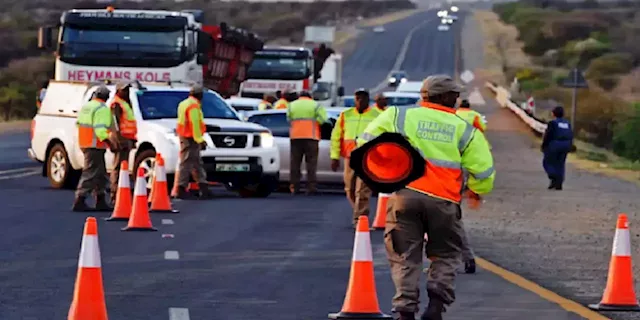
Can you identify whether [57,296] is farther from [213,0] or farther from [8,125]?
[213,0]

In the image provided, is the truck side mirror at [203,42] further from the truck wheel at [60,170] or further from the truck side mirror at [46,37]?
the truck wheel at [60,170]

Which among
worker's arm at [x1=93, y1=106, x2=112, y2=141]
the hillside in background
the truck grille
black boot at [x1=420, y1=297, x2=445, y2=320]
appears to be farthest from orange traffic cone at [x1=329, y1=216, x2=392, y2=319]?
the hillside in background

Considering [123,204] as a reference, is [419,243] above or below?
above

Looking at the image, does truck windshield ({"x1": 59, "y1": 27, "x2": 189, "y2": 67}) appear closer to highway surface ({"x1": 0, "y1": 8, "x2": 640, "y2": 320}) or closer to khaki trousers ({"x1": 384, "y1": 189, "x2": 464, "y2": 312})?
highway surface ({"x1": 0, "y1": 8, "x2": 640, "y2": 320})

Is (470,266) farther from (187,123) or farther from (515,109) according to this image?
(515,109)

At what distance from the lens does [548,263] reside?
15102mm

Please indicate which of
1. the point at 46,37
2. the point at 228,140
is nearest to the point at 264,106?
the point at 46,37

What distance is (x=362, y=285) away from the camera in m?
10.3

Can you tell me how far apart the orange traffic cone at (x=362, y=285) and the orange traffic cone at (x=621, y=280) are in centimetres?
195

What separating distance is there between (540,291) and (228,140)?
10.9 meters

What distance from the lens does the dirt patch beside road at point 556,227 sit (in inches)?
555

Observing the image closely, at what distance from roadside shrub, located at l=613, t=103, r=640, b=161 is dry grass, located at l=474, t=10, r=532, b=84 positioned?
55302mm

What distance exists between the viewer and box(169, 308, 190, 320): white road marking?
10.4m

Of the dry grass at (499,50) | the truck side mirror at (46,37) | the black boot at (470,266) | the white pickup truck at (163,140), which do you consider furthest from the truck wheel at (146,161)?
the dry grass at (499,50)
